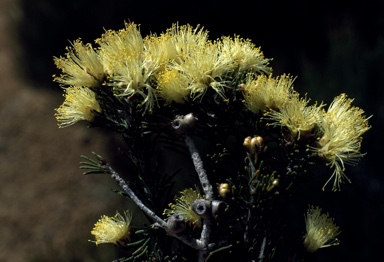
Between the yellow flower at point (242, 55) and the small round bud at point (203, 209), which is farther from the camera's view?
the yellow flower at point (242, 55)

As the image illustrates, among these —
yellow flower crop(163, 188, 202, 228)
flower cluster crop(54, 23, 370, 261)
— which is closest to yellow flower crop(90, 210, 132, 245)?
flower cluster crop(54, 23, 370, 261)

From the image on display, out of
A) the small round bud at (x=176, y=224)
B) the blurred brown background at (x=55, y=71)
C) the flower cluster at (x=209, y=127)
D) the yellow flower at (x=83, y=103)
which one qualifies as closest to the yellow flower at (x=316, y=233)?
the flower cluster at (x=209, y=127)

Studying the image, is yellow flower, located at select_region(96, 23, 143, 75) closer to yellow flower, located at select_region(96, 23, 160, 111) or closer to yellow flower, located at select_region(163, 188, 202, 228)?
yellow flower, located at select_region(96, 23, 160, 111)

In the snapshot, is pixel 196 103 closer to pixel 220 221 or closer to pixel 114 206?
pixel 220 221

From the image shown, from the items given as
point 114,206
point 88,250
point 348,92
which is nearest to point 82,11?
point 114,206

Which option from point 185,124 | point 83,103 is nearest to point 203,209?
point 185,124

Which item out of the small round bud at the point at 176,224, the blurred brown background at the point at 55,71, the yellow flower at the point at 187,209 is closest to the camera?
the small round bud at the point at 176,224

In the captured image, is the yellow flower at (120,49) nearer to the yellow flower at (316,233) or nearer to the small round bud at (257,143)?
the small round bud at (257,143)
